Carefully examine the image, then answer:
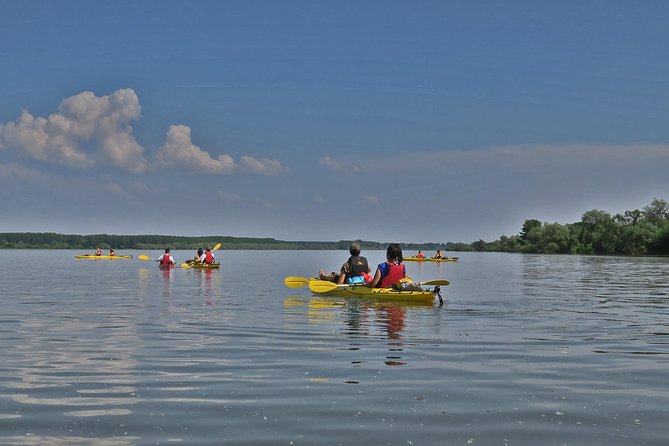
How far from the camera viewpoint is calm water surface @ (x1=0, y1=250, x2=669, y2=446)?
784 cm

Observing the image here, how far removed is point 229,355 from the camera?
13.3 meters

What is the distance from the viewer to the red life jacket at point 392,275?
75.8 feet

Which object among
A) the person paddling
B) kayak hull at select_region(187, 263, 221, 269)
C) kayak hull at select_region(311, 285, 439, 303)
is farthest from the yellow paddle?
kayak hull at select_region(187, 263, 221, 269)

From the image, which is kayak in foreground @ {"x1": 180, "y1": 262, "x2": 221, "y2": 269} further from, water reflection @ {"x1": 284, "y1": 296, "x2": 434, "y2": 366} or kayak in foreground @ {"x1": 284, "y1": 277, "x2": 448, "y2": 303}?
kayak in foreground @ {"x1": 284, "y1": 277, "x2": 448, "y2": 303}

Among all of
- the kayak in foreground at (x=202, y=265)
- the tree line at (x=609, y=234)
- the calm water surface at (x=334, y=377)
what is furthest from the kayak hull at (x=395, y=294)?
the tree line at (x=609, y=234)

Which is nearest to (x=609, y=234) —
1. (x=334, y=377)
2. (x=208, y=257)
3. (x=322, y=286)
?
(x=208, y=257)

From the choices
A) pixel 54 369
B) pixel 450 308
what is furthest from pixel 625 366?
pixel 450 308

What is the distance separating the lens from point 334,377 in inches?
428

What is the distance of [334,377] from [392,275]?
1256cm

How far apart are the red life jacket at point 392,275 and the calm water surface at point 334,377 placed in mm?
1148

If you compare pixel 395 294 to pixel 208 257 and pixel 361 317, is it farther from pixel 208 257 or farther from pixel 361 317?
pixel 208 257

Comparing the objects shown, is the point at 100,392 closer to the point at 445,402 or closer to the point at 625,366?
the point at 445,402

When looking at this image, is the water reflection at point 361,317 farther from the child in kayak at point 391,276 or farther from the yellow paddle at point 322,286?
the child in kayak at point 391,276

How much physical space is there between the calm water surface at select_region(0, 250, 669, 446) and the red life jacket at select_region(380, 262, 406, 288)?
115cm
